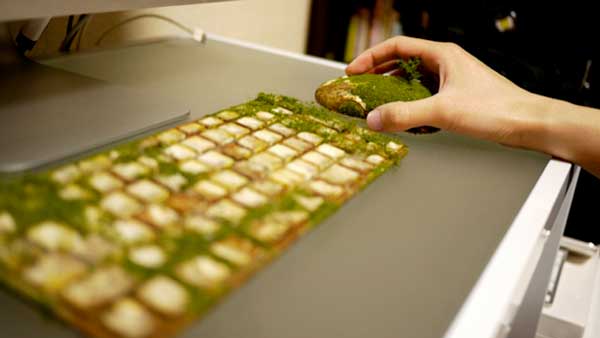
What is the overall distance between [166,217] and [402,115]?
0.36 meters

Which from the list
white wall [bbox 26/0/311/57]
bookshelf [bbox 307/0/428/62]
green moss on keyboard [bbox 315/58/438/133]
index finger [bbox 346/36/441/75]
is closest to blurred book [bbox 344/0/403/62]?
bookshelf [bbox 307/0/428/62]

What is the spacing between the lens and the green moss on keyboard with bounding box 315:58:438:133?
689mm

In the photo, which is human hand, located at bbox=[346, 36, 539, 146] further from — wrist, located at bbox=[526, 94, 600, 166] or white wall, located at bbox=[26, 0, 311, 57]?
white wall, located at bbox=[26, 0, 311, 57]

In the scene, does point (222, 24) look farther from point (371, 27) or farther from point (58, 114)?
point (58, 114)

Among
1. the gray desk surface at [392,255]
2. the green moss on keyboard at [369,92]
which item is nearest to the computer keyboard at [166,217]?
the gray desk surface at [392,255]

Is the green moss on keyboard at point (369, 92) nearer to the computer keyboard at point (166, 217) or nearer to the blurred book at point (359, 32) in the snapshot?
the computer keyboard at point (166, 217)

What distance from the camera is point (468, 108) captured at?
2.16 ft

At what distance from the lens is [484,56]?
1.50 m

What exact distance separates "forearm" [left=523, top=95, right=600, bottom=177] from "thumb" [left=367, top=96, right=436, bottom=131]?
0.45ft

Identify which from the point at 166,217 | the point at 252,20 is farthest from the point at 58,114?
the point at 252,20

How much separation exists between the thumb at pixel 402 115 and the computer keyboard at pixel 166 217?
0.09m

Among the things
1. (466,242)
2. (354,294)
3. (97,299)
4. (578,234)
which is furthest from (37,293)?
(578,234)

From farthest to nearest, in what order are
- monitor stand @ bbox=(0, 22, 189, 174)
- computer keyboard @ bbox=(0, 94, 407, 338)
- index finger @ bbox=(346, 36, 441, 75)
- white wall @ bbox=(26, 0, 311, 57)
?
white wall @ bbox=(26, 0, 311, 57) < index finger @ bbox=(346, 36, 441, 75) < monitor stand @ bbox=(0, 22, 189, 174) < computer keyboard @ bbox=(0, 94, 407, 338)

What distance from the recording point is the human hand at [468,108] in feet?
2.08
